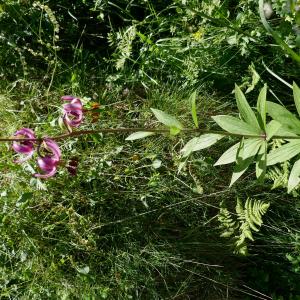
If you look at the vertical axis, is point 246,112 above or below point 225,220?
above

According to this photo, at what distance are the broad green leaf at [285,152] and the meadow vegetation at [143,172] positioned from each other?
1.54 ft

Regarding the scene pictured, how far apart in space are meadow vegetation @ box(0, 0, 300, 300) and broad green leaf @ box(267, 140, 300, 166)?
470 mm

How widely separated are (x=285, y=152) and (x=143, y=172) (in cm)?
68

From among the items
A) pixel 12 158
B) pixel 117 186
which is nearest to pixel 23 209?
pixel 12 158

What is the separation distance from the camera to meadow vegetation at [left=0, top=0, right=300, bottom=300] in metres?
1.57

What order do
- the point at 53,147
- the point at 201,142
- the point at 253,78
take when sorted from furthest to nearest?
the point at 253,78 < the point at 201,142 < the point at 53,147

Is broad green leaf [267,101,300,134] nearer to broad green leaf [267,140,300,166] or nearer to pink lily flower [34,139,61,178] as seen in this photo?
broad green leaf [267,140,300,166]

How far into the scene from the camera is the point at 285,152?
1037 mm

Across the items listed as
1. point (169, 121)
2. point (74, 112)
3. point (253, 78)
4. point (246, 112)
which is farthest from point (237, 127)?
point (253, 78)

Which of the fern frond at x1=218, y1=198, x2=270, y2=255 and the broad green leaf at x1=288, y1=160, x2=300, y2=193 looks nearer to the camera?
the broad green leaf at x1=288, y1=160, x2=300, y2=193

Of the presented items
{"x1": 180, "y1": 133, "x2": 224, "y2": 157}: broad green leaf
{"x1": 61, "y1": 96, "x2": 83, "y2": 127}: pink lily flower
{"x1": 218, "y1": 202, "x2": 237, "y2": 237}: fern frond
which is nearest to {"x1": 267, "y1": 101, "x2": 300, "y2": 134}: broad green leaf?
{"x1": 180, "y1": 133, "x2": 224, "y2": 157}: broad green leaf

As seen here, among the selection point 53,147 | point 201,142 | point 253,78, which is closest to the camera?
point 53,147

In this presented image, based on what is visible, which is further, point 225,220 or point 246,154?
point 225,220

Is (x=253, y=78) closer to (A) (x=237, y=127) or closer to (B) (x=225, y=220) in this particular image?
(B) (x=225, y=220)
